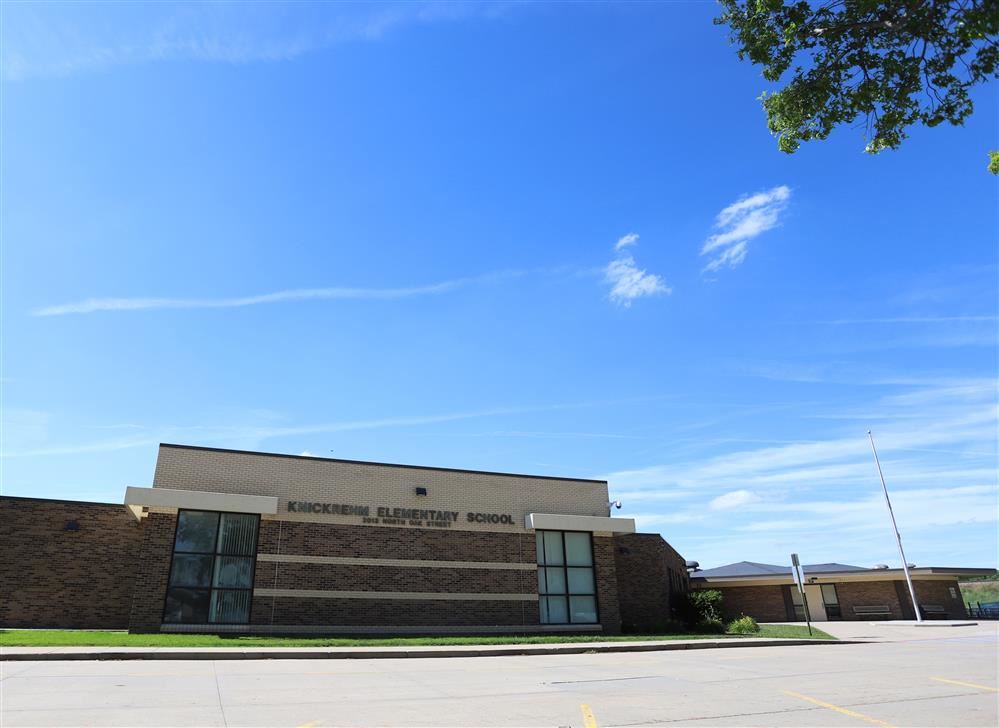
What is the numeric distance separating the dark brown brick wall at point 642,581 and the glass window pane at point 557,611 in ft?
11.6

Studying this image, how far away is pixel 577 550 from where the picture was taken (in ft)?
78.9

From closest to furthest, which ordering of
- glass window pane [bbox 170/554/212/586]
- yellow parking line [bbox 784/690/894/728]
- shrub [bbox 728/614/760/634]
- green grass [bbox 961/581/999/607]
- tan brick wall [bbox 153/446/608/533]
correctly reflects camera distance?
yellow parking line [bbox 784/690/894/728] → glass window pane [bbox 170/554/212/586] → tan brick wall [bbox 153/446/608/533] → shrub [bbox 728/614/760/634] → green grass [bbox 961/581/999/607]

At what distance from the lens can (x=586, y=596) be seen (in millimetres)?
23625

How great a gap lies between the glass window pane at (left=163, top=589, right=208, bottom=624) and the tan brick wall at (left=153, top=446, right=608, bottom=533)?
9.44 feet

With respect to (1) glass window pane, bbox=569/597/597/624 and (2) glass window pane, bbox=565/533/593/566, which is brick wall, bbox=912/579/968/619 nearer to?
(1) glass window pane, bbox=569/597/597/624

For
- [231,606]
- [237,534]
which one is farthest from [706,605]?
[237,534]

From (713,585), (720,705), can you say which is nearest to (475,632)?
(720,705)

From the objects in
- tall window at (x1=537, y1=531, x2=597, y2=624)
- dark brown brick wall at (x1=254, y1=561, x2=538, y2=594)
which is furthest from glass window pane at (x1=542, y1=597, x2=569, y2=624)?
dark brown brick wall at (x1=254, y1=561, x2=538, y2=594)

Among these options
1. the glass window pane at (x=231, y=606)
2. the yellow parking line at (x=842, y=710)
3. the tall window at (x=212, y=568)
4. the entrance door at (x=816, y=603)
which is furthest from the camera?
the entrance door at (x=816, y=603)

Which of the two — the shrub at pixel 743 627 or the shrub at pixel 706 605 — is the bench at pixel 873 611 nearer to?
the shrub at pixel 706 605

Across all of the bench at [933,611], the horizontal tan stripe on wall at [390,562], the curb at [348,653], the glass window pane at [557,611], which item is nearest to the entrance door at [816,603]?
the bench at [933,611]

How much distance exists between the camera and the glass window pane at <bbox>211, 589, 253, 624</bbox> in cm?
1883

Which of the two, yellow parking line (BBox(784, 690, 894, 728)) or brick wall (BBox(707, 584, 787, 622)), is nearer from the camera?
yellow parking line (BBox(784, 690, 894, 728))

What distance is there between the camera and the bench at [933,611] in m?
37.7
